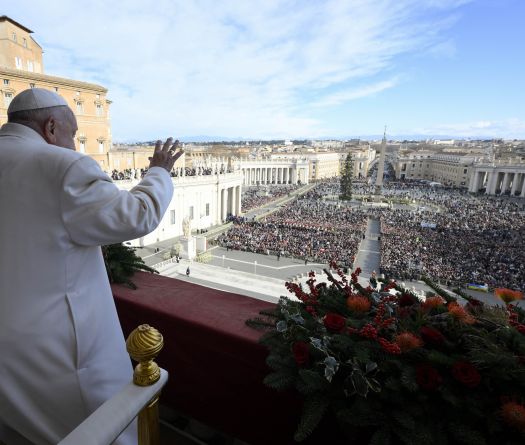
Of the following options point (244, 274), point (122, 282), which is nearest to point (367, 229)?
point (244, 274)

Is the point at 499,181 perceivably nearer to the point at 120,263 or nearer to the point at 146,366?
the point at 120,263

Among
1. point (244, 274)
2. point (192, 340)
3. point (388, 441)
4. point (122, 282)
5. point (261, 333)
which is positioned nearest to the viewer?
point (388, 441)

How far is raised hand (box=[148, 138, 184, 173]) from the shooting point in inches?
62.8

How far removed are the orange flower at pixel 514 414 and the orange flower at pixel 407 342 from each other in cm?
36

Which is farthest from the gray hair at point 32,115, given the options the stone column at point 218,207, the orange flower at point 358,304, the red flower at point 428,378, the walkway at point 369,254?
the stone column at point 218,207

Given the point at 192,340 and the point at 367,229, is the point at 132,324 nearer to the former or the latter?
the point at 192,340

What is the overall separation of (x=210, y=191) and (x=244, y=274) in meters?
16.7

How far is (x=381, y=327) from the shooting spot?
1.67 meters

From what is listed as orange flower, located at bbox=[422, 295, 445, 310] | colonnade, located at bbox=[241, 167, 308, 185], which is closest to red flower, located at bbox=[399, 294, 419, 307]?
orange flower, located at bbox=[422, 295, 445, 310]

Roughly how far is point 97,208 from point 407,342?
4.67ft

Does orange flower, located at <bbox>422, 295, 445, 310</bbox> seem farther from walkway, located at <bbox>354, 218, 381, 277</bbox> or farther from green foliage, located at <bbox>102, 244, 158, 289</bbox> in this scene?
walkway, located at <bbox>354, 218, 381, 277</bbox>

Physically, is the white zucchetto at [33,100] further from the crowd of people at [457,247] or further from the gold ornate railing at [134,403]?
the crowd of people at [457,247]

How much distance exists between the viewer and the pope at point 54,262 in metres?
1.24

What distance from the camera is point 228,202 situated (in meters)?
36.8
